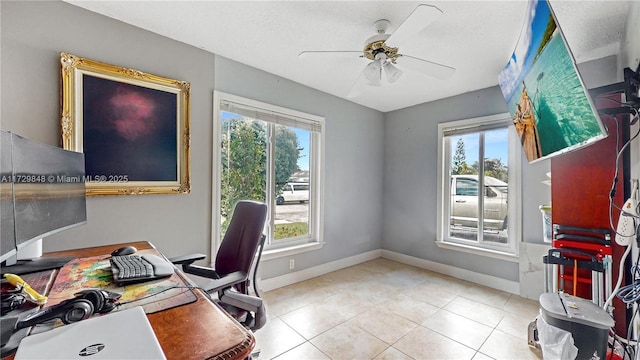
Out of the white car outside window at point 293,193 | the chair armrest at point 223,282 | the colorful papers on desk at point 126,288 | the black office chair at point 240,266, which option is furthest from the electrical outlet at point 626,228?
the white car outside window at point 293,193

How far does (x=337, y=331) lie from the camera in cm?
209

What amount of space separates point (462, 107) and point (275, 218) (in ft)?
9.08

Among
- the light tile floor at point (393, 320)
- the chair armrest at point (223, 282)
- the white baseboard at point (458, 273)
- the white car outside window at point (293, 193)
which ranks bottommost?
the light tile floor at point (393, 320)

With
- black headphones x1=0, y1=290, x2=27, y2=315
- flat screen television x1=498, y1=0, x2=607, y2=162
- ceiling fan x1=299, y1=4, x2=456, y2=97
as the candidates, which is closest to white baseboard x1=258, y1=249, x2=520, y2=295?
flat screen television x1=498, y1=0, x2=607, y2=162

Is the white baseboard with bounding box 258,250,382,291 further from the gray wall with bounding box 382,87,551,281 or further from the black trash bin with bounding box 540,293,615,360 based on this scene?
the black trash bin with bounding box 540,293,615,360

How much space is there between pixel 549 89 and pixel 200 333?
1.96 metres

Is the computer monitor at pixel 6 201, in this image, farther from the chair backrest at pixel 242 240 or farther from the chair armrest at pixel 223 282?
the chair backrest at pixel 242 240

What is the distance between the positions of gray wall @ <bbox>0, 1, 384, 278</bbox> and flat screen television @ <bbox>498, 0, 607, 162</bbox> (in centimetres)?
211

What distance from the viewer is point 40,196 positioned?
1.14 m

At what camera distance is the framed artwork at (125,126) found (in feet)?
5.75

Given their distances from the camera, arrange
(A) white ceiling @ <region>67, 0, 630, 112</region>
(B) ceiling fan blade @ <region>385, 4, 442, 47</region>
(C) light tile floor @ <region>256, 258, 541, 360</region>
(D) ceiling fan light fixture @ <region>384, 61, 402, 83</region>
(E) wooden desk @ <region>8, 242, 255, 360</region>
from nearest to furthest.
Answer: (E) wooden desk @ <region>8, 242, 255, 360</region>, (B) ceiling fan blade @ <region>385, 4, 442, 47</region>, (A) white ceiling @ <region>67, 0, 630, 112</region>, (C) light tile floor @ <region>256, 258, 541, 360</region>, (D) ceiling fan light fixture @ <region>384, 61, 402, 83</region>

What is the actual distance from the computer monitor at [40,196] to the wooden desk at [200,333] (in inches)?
23.9

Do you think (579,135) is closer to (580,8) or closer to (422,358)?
(580,8)

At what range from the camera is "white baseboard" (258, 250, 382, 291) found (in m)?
2.85
